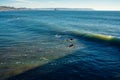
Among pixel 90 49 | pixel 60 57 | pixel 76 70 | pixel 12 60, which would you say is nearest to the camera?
pixel 76 70

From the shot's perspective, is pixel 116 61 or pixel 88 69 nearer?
pixel 88 69

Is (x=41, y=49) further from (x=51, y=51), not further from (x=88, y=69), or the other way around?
(x=88, y=69)

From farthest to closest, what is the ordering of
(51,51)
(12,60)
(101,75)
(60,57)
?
(51,51) → (60,57) → (12,60) → (101,75)

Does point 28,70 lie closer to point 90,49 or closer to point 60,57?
point 60,57

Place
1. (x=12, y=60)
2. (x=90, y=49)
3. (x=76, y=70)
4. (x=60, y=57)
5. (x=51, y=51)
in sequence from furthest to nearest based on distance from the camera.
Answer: (x=90, y=49)
(x=51, y=51)
(x=60, y=57)
(x=12, y=60)
(x=76, y=70)

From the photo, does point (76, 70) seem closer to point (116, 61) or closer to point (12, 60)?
point (116, 61)

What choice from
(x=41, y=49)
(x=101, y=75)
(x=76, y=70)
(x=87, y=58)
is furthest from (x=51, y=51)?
(x=101, y=75)

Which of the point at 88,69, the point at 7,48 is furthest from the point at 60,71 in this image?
the point at 7,48

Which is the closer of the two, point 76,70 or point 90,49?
point 76,70

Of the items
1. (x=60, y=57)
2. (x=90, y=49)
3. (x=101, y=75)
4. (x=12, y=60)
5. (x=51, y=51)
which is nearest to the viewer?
(x=101, y=75)
